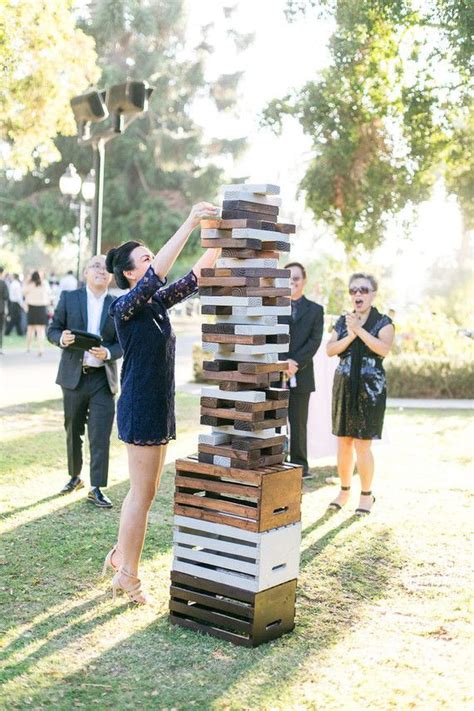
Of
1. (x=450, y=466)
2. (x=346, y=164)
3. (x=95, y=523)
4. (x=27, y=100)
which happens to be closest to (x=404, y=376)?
(x=346, y=164)

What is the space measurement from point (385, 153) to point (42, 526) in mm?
9352

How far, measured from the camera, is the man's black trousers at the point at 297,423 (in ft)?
28.8

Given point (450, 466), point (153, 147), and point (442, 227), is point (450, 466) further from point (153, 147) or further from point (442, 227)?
point (153, 147)

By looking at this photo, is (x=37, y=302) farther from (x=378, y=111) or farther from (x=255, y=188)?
(x=255, y=188)

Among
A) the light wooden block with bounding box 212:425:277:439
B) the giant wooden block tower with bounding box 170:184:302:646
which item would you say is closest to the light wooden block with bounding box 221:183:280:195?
the giant wooden block tower with bounding box 170:184:302:646

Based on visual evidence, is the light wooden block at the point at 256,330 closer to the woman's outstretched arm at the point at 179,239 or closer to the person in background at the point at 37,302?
the woman's outstretched arm at the point at 179,239

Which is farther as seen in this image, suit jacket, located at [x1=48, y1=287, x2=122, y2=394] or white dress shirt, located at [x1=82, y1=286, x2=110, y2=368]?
white dress shirt, located at [x1=82, y1=286, x2=110, y2=368]

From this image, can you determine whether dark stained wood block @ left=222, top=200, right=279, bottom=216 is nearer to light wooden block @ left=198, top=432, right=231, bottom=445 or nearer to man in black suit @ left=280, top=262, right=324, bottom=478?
light wooden block @ left=198, top=432, right=231, bottom=445

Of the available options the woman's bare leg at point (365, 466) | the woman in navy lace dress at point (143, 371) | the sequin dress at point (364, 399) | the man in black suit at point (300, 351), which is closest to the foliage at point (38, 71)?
the man in black suit at point (300, 351)

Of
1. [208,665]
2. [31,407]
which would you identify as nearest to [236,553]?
[208,665]

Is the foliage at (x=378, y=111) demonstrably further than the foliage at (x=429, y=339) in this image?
No

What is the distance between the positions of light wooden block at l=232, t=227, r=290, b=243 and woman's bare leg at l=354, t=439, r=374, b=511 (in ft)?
10.3

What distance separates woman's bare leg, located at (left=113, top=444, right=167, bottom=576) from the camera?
5.15 meters

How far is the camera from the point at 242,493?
15.5 ft
